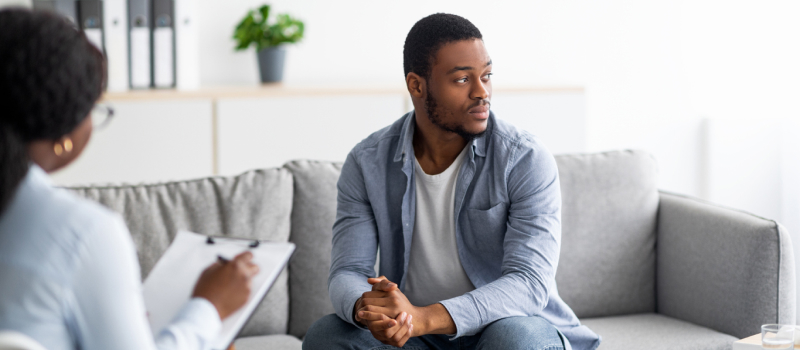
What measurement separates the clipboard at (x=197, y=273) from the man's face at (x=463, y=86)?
639 millimetres

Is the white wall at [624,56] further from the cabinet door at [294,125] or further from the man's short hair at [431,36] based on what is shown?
the man's short hair at [431,36]

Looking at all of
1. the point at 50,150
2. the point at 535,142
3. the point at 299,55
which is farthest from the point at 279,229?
the point at 299,55

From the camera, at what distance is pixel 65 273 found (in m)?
0.76

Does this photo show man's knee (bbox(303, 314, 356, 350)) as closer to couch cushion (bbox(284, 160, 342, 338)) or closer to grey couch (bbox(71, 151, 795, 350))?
grey couch (bbox(71, 151, 795, 350))

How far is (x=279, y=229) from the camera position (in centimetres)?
193

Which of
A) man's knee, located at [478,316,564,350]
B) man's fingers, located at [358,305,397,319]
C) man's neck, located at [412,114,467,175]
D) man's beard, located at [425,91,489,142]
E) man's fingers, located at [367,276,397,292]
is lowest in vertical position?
man's knee, located at [478,316,564,350]

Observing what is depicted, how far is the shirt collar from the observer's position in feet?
5.30

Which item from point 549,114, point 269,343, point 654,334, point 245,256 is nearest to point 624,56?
point 549,114

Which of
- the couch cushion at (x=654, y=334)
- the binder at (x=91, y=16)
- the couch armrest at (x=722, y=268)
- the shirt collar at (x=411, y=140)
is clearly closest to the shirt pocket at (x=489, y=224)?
the shirt collar at (x=411, y=140)

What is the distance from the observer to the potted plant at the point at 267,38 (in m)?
2.81

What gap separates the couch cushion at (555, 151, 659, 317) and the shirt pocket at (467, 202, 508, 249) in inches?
19.6

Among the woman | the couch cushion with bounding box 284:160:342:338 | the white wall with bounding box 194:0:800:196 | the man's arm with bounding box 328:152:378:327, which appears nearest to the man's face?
the man's arm with bounding box 328:152:378:327

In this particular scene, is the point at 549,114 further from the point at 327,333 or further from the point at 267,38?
the point at 327,333

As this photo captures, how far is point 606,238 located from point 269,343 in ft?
3.18
